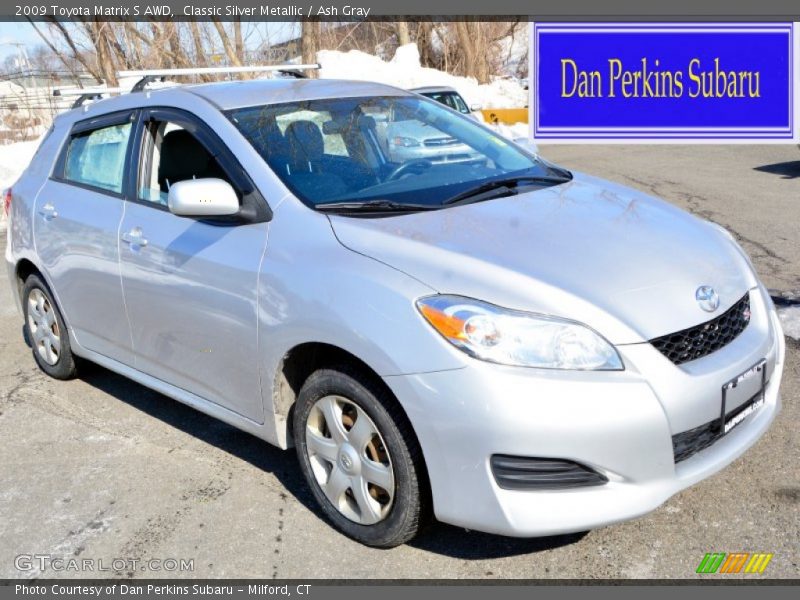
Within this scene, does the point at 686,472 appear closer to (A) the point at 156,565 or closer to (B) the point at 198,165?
(A) the point at 156,565

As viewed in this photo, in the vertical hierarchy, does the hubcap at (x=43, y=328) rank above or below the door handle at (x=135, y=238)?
below

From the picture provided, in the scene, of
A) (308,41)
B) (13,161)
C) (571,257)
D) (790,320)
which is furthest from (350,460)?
(308,41)

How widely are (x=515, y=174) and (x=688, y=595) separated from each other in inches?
80.4

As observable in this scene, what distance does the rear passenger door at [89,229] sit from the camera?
4.56 metres

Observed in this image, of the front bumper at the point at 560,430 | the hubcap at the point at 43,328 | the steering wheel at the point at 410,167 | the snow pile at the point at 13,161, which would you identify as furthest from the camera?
the snow pile at the point at 13,161

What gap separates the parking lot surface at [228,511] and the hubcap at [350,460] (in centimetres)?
18

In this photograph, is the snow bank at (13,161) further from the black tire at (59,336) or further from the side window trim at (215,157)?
the side window trim at (215,157)

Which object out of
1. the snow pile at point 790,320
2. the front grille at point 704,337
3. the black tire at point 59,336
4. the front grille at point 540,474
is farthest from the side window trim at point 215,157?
the snow pile at point 790,320

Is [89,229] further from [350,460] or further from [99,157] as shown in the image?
[350,460]

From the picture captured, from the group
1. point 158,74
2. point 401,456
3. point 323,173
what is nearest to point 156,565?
point 401,456

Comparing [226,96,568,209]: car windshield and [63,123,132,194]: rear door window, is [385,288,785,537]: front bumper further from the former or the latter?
[63,123,132,194]: rear door window

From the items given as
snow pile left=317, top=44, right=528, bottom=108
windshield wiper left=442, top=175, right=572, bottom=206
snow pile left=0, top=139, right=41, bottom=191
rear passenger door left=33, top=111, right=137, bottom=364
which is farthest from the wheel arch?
snow pile left=317, top=44, right=528, bottom=108

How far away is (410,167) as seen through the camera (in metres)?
4.10

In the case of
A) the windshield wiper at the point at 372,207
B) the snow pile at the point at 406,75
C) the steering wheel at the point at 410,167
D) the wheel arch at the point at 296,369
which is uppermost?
the snow pile at the point at 406,75
